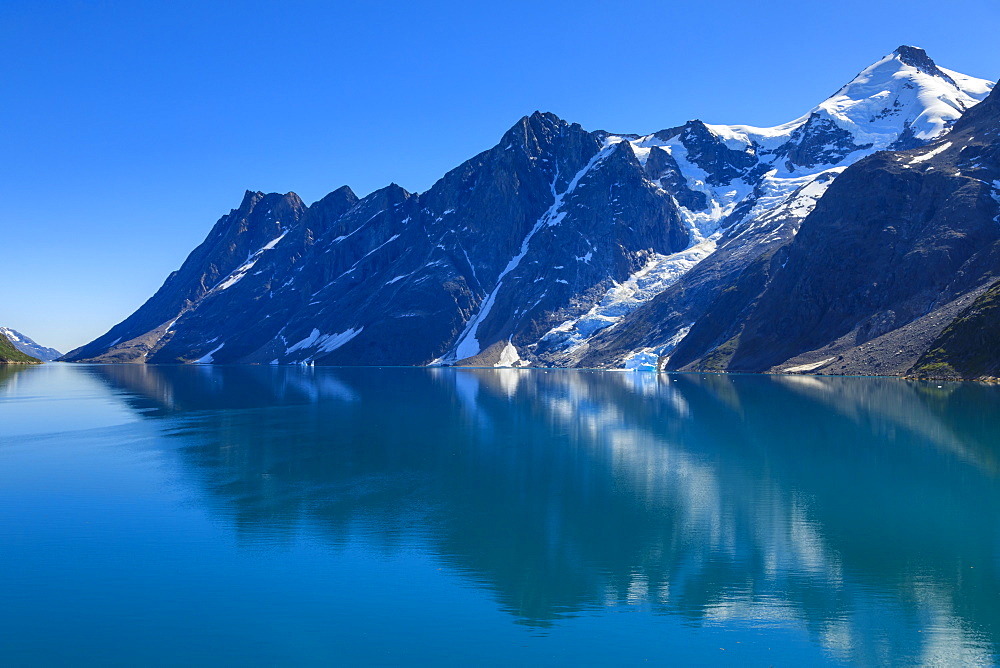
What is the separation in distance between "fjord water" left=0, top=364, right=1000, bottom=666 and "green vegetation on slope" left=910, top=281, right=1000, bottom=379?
243 feet

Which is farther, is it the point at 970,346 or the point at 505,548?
the point at 970,346

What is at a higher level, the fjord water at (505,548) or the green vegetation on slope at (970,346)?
the green vegetation on slope at (970,346)

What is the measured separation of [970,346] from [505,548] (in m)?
136

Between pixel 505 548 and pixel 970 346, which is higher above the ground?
pixel 970 346

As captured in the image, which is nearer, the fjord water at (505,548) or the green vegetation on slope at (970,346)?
the fjord water at (505,548)

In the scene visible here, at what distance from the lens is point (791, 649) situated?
22547mm

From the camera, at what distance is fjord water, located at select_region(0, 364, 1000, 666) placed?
913 inches

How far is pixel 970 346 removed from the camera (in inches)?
5458

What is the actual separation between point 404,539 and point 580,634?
13.2 metres

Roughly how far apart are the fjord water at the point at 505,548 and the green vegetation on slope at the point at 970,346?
74.1 metres

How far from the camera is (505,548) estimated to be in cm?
3325

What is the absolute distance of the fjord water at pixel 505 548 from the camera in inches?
913

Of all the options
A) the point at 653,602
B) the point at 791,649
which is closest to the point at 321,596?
the point at 653,602

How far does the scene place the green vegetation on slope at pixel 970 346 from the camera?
13362 cm
